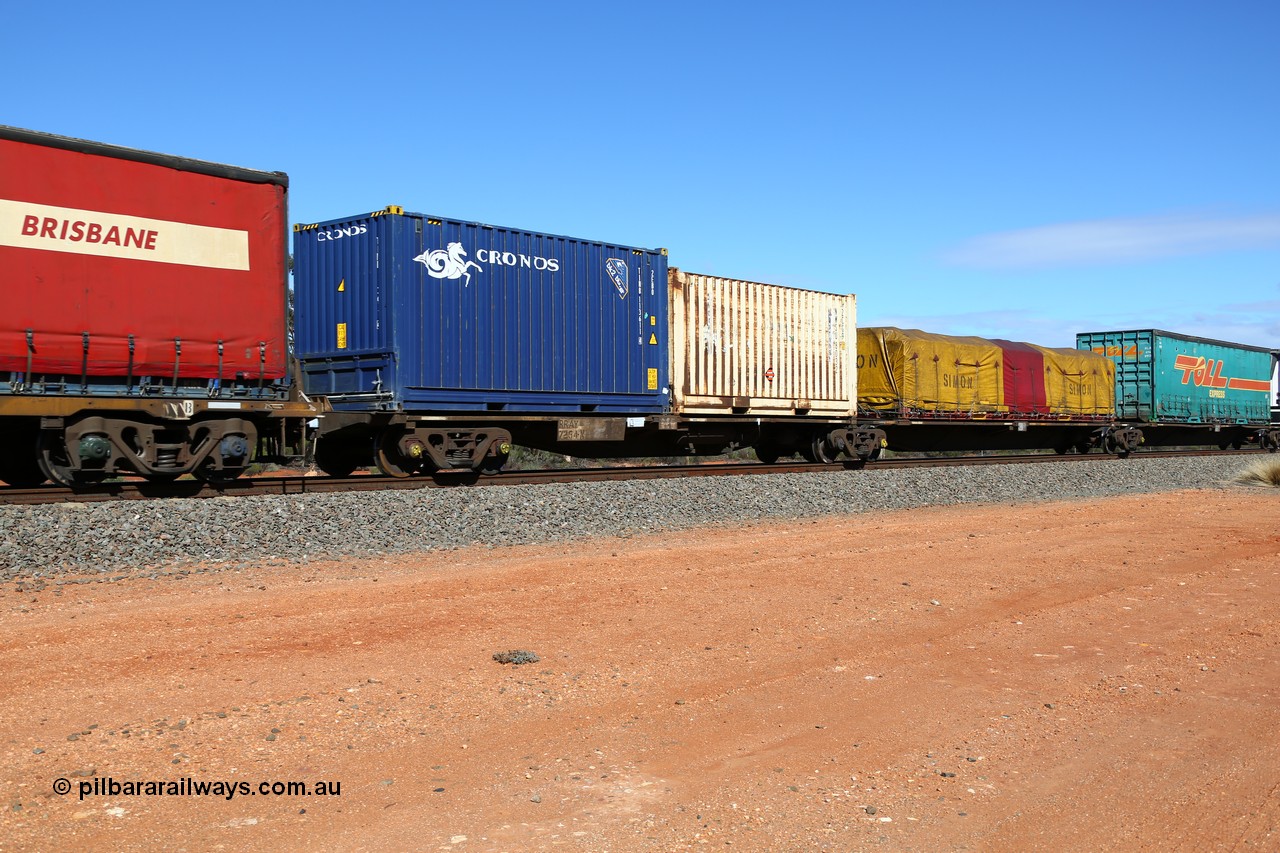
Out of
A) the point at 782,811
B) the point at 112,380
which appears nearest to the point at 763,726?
the point at 782,811

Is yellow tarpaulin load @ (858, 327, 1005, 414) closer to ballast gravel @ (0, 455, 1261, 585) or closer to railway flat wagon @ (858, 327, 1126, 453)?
railway flat wagon @ (858, 327, 1126, 453)

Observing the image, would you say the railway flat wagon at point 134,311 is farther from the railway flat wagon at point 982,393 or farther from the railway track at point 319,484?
the railway flat wagon at point 982,393

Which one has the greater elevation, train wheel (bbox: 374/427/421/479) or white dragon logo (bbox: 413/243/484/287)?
white dragon logo (bbox: 413/243/484/287)

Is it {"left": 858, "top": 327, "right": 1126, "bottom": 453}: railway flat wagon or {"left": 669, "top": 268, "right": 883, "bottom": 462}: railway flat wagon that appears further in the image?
{"left": 858, "top": 327, "right": 1126, "bottom": 453}: railway flat wagon

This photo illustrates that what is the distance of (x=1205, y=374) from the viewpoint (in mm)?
33969

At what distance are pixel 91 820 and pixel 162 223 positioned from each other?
9527mm

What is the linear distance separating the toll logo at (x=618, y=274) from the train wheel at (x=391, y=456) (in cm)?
441

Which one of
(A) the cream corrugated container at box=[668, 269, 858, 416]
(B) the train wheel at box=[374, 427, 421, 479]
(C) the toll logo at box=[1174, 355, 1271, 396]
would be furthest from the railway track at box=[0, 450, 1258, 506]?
(C) the toll logo at box=[1174, 355, 1271, 396]

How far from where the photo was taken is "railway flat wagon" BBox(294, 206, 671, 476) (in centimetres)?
1411

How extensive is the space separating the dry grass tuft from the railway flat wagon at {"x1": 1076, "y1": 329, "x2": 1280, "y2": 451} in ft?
26.7

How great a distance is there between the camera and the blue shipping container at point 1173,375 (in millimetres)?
31438

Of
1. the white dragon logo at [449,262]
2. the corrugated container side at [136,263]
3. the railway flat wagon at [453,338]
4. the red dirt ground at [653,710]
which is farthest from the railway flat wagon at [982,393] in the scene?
the red dirt ground at [653,710]

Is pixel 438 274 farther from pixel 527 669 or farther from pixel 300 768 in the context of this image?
pixel 300 768

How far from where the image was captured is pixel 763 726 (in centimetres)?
490
